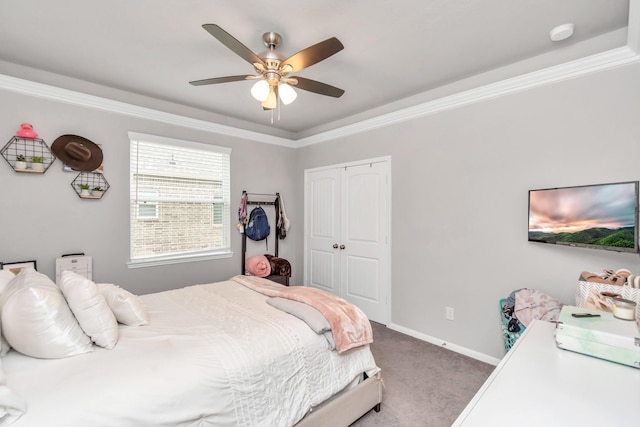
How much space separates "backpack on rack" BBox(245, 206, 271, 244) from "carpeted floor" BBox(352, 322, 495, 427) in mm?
2085

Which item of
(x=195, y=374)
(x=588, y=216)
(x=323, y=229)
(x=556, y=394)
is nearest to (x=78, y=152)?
(x=195, y=374)

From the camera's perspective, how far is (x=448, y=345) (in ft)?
9.98

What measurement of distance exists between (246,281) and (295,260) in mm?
2031

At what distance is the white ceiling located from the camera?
1.92 metres

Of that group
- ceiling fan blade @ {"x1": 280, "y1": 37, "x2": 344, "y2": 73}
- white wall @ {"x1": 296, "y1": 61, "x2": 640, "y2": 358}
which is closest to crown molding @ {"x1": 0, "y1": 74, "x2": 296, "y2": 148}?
white wall @ {"x1": 296, "y1": 61, "x2": 640, "y2": 358}

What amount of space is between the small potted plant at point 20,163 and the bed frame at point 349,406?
10.6 ft

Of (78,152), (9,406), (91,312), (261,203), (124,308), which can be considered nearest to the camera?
(9,406)

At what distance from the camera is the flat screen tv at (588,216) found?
74.8 inches

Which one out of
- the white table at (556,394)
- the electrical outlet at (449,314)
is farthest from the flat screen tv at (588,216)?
the white table at (556,394)

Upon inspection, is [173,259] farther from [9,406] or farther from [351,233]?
[9,406]

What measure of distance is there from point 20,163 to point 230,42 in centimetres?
245

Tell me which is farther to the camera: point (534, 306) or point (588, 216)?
point (534, 306)

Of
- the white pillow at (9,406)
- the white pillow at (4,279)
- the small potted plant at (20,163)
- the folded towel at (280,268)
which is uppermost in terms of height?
the small potted plant at (20,163)

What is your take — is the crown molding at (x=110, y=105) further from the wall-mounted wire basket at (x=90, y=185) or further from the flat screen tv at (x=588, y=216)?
the flat screen tv at (x=588, y=216)
